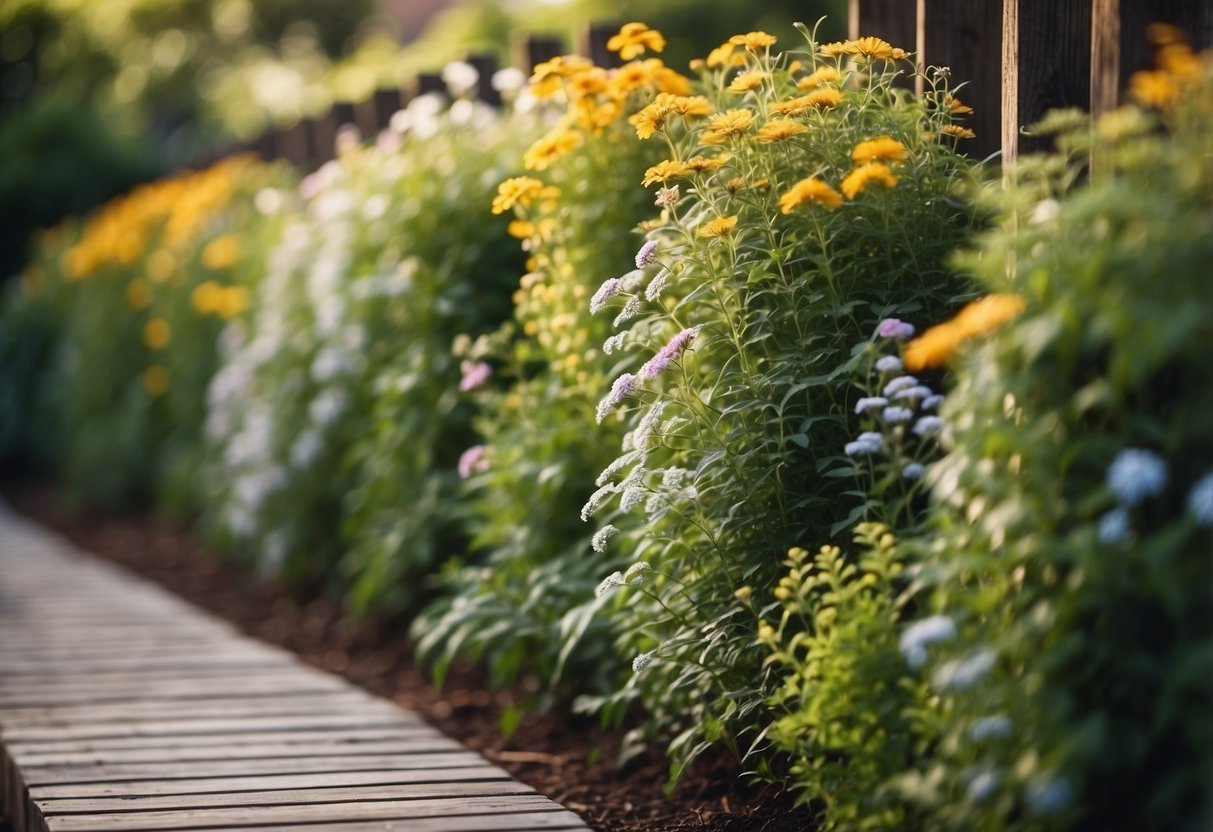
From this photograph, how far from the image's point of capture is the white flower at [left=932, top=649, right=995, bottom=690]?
206 centimetres

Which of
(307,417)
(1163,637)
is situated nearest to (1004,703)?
(1163,637)

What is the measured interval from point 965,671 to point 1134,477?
0.36m

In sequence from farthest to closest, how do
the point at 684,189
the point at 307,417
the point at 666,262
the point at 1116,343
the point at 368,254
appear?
1. the point at 307,417
2. the point at 368,254
3. the point at 684,189
4. the point at 666,262
5. the point at 1116,343

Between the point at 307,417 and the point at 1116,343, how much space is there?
415cm

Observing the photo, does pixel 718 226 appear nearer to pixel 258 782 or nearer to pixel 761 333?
pixel 761 333

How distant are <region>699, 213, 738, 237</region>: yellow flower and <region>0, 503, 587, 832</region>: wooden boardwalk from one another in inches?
47.3

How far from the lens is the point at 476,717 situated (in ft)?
13.9

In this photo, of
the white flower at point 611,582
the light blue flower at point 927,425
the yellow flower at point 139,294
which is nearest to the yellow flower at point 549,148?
the white flower at point 611,582

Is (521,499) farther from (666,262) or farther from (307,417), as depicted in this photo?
(307,417)

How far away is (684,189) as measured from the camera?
3.77m

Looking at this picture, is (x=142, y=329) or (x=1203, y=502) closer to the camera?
(x=1203, y=502)

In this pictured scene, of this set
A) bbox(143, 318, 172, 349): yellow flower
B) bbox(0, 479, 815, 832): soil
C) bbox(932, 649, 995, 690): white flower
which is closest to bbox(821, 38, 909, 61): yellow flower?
bbox(932, 649, 995, 690): white flower

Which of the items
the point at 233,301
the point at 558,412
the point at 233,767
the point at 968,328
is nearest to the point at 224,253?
the point at 233,301

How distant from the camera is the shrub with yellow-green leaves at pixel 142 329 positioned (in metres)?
7.38
